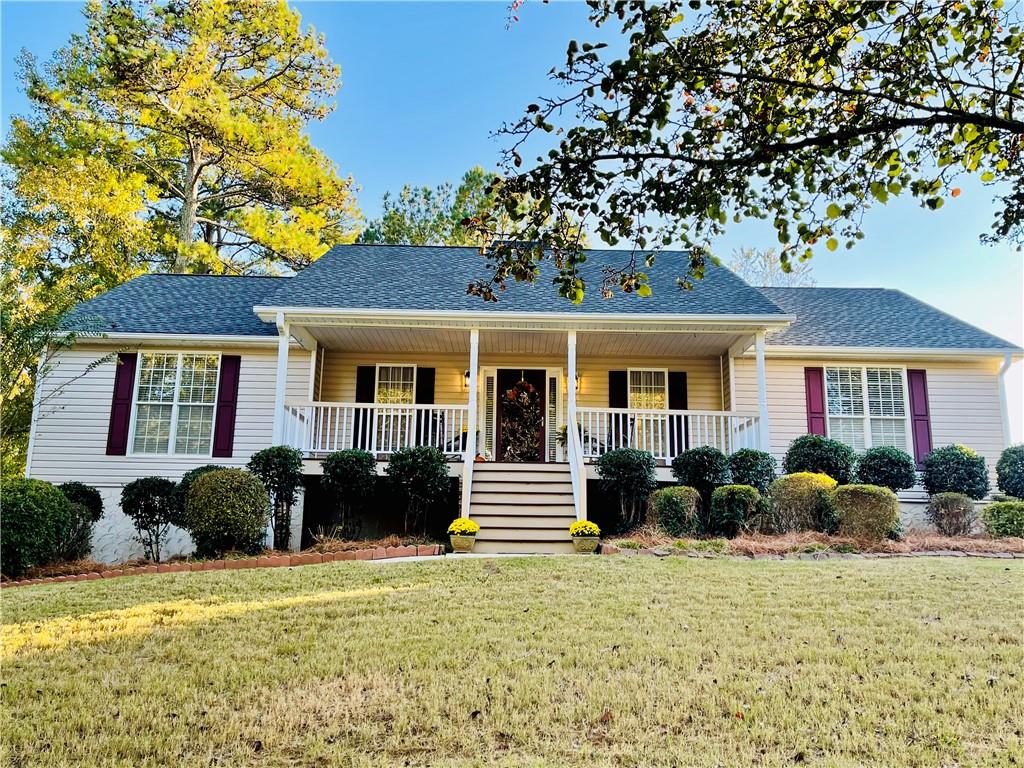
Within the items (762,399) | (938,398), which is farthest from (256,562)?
(938,398)

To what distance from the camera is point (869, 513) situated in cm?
874

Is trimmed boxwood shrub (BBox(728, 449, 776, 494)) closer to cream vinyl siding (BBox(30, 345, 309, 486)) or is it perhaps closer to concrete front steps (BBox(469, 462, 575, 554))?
concrete front steps (BBox(469, 462, 575, 554))

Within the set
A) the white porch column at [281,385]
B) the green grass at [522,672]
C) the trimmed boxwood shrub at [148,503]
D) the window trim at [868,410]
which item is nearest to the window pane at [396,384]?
the white porch column at [281,385]

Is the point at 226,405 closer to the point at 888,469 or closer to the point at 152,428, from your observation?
the point at 152,428

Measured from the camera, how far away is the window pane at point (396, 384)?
13.4m

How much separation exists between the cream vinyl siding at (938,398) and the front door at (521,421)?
3.68 metres

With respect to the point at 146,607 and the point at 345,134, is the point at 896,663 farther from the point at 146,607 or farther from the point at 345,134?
the point at 345,134

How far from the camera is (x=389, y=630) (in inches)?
200

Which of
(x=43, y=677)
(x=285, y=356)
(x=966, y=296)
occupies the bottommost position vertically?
(x=43, y=677)

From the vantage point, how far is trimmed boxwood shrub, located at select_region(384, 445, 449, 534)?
9984mm

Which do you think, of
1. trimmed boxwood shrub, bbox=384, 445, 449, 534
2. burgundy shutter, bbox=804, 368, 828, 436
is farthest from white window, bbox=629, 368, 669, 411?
trimmed boxwood shrub, bbox=384, 445, 449, 534

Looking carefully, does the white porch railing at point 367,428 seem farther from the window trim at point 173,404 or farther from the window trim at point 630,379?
the window trim at point 630,379

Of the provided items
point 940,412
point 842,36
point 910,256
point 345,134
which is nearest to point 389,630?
point 842,36

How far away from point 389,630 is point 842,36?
4810mm
